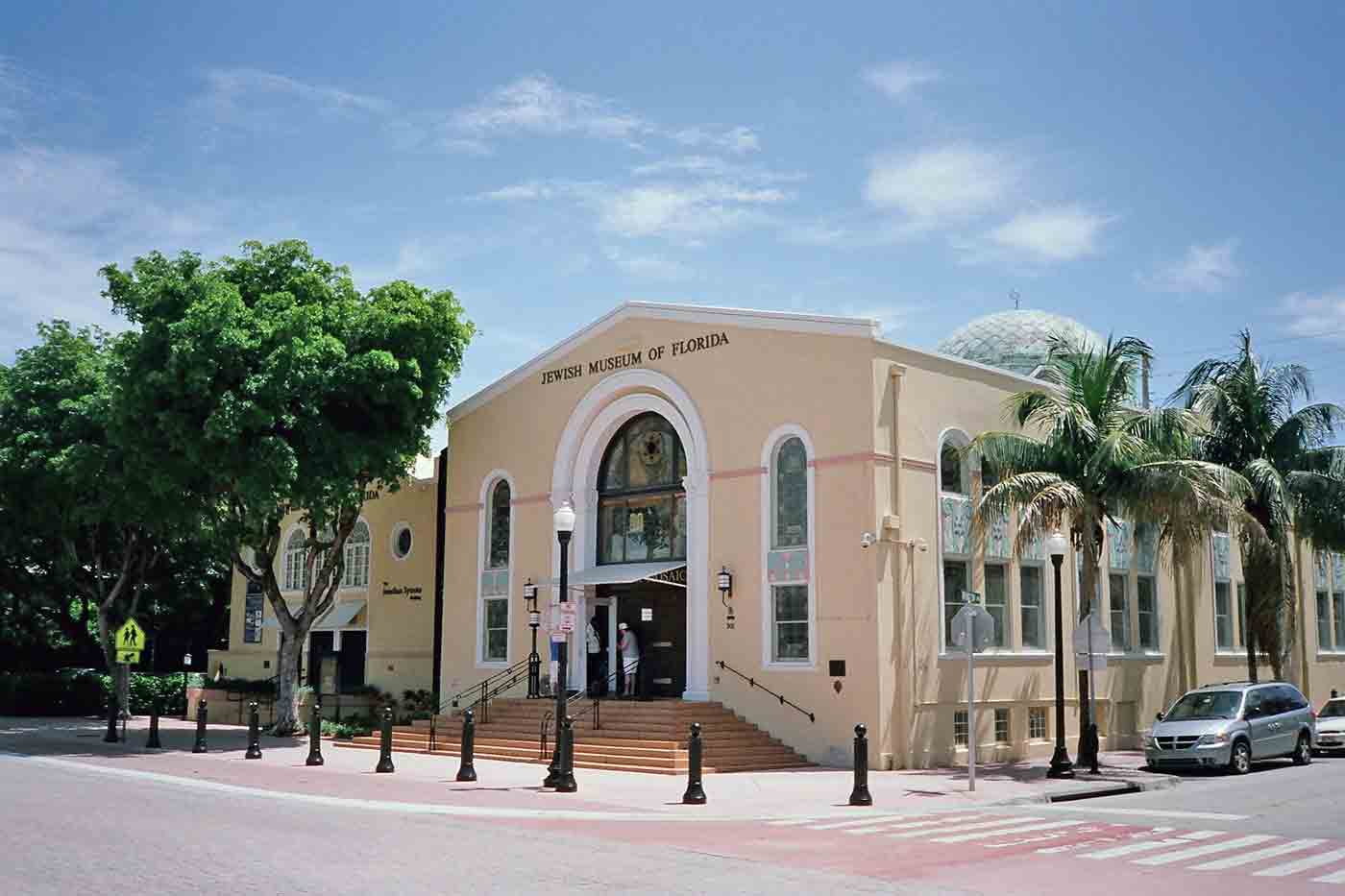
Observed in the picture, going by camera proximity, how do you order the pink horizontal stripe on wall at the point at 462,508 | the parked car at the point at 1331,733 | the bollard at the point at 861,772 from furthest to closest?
1. the pink horizontal stripe on wall at the point at 462,508
2. the parked car at the point at 1331,733
3. the bollard at the point at 861,772

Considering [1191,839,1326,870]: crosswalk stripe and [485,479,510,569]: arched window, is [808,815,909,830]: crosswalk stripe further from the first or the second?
[485,479,510,569]: arched window

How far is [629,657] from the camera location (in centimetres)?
2689

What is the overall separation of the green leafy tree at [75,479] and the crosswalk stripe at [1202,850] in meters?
21.8

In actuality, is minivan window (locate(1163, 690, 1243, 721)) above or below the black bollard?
above

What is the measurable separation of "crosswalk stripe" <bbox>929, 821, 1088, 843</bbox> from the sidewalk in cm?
206

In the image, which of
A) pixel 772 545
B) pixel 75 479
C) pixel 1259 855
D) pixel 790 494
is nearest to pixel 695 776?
pixel 1259 855

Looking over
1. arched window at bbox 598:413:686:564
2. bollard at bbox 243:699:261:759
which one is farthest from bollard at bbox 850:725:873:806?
bollard at bbox 243:699:261:759

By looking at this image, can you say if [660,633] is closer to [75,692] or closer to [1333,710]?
[1333,710]

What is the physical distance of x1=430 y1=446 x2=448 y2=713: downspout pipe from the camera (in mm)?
31750

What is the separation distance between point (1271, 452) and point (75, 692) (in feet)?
117

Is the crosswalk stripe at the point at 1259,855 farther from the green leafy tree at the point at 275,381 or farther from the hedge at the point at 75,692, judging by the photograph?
the hedge at the point at 75,692

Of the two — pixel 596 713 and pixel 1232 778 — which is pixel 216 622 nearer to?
pixel 596 713

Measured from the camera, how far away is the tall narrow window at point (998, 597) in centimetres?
2553

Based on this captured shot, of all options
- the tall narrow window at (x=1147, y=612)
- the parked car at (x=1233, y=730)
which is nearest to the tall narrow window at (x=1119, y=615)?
the tall narrow window at (x=1147, y=612)
